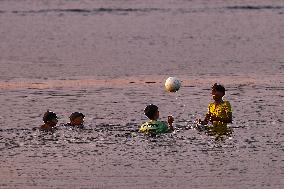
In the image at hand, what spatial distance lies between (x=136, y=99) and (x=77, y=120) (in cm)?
468

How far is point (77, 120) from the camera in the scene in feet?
74.1

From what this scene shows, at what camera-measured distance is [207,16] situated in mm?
59719

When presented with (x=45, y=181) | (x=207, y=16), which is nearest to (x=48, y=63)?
(x=45, y=181)

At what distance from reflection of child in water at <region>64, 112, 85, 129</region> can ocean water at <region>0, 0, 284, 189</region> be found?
0.79 feet

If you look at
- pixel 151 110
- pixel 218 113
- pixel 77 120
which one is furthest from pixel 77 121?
pixel 218 113

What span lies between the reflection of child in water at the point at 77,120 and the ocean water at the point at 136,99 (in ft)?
0.79

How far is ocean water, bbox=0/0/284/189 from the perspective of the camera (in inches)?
722

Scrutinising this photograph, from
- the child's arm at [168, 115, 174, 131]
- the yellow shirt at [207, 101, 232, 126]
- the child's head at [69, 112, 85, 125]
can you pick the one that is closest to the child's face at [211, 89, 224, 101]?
the yellow shirt at [207, 101, 232, 126]

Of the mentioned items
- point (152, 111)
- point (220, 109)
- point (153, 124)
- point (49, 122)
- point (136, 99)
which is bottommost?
point (153, 124)

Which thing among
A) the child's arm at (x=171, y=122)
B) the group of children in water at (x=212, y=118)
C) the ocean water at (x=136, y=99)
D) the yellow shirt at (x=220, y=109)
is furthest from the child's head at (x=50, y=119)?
the yellow shirt at (x=220, y=109)

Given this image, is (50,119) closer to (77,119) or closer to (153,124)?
(77,119)

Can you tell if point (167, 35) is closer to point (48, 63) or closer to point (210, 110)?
point (48, 63)

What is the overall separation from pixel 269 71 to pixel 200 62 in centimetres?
372

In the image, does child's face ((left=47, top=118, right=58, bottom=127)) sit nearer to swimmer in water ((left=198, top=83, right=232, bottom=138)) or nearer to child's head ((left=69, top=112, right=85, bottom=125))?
child's head ((left=69, top=112, right=85, bottom=125))
